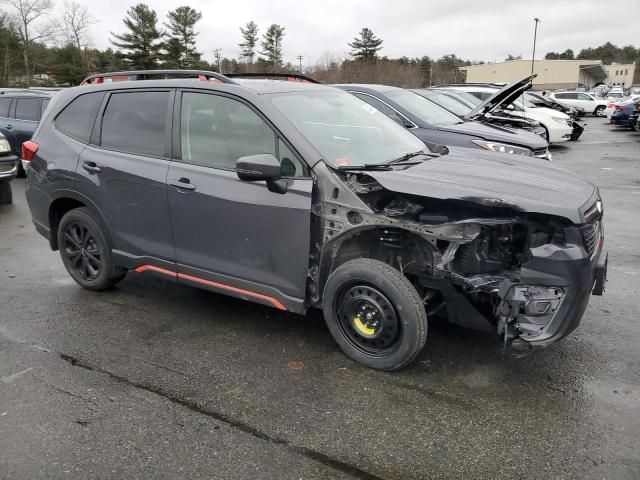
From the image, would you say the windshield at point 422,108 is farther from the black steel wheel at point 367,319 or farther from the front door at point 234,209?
the black steel wheel at point 367,319

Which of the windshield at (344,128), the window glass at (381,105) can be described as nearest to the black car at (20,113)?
the window glass at (381,105)

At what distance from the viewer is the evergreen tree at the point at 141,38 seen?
56.7m

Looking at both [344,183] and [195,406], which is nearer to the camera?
[195,406]

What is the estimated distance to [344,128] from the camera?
3.99m

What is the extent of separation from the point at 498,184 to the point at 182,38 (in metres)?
64.6

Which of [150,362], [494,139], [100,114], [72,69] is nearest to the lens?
[150,362]

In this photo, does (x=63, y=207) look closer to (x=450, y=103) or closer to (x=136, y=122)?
(x=136, y=122)

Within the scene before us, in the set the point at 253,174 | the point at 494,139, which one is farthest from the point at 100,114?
the point at 494,139

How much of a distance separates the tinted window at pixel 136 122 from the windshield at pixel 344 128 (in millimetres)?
955

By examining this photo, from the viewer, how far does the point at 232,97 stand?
376 cm

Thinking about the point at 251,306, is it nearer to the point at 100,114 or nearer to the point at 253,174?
the point at 253,174

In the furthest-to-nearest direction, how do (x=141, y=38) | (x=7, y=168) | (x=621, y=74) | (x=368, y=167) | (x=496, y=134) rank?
(x=621, y=74), (x=141, y=38), (x=7, y=168), (x=496, y=134), (x=368, y=167)

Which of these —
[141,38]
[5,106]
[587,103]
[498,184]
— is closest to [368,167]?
[498,184]

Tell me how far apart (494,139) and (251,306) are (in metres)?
4.50
